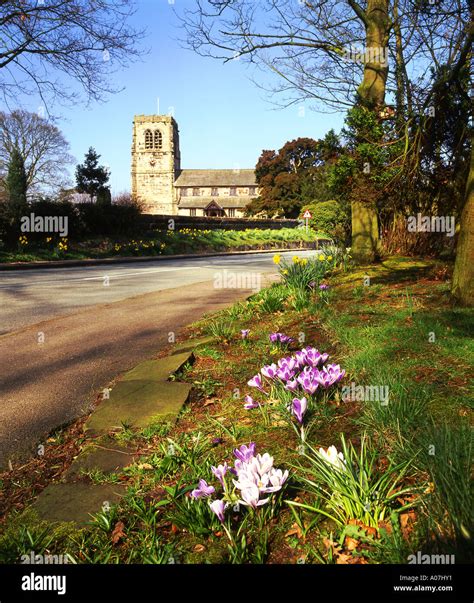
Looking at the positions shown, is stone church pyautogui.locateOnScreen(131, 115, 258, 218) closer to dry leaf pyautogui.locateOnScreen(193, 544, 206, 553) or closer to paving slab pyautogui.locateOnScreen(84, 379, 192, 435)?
paving slab pyautogui.locateOnScreen(84, 379, 192, 435)

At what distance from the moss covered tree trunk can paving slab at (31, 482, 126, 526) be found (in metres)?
7.06

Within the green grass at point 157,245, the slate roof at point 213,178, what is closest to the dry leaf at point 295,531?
the green grass at point 157,245

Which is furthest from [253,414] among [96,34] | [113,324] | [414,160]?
[96,34]

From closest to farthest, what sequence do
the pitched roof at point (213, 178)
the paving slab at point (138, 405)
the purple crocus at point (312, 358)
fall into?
the purple crocus at point (312, 358), the paving slab at point (138, 405), the pitched roof at point (213, 178)

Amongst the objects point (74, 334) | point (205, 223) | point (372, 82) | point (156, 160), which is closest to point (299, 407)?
point (74, 334)

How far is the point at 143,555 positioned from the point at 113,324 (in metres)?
4.52

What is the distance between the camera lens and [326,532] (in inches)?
63.6

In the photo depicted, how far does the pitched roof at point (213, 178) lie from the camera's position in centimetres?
8588

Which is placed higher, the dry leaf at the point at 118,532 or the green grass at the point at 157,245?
the green grass at the point at 157,245

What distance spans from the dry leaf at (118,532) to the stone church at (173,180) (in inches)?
2921

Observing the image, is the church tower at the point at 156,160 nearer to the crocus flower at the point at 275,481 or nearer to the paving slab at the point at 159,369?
the paving slab at the point at 159,369

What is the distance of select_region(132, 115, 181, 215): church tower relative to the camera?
77.2 m

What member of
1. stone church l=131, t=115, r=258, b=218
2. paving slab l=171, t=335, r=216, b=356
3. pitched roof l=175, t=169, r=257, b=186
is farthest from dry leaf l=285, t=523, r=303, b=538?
pitched roof l=175, t=169, r=257, b=186
